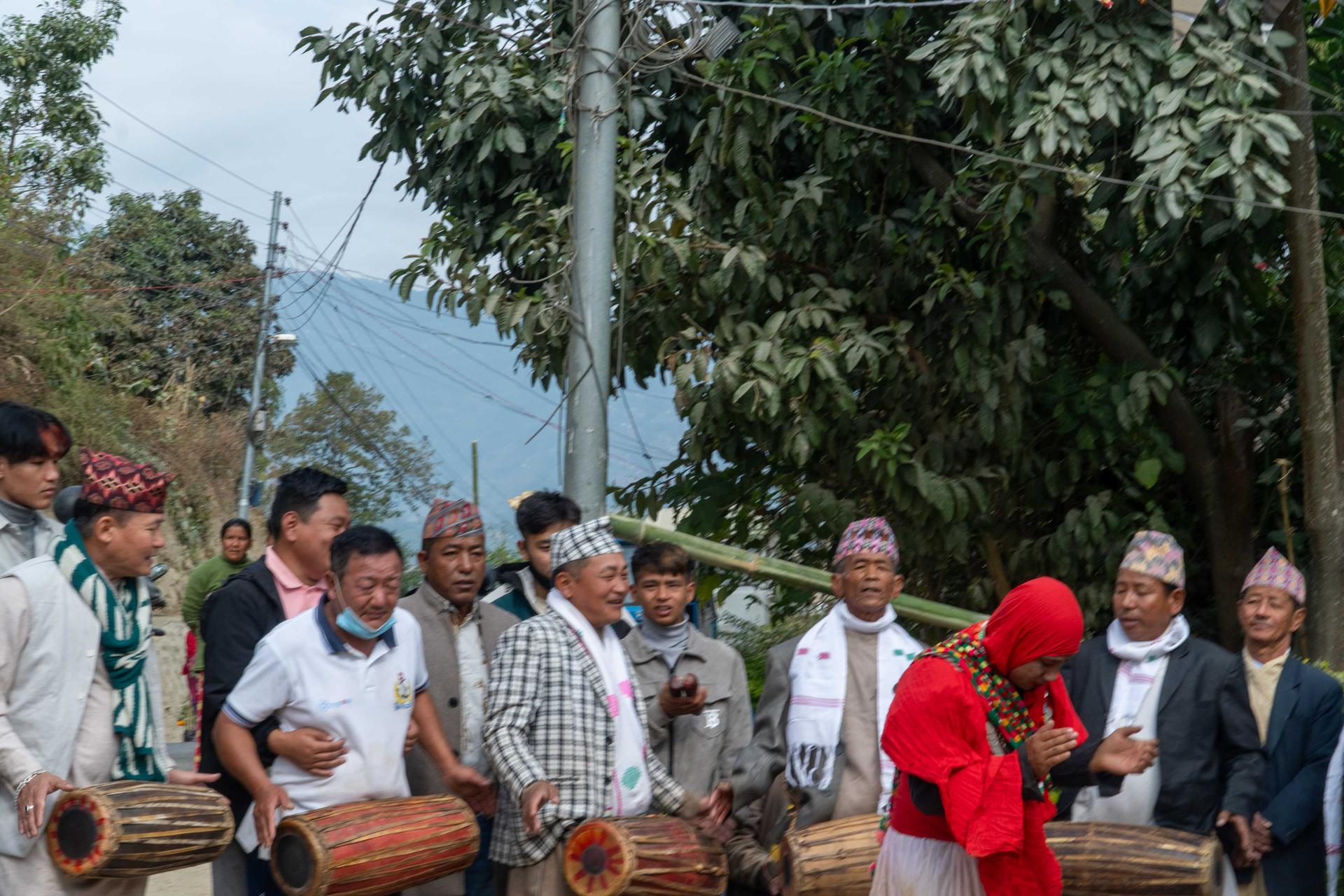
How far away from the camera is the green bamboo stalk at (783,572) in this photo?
7.40m

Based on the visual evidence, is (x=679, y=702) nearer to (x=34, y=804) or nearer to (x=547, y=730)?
(x=547, y=730)

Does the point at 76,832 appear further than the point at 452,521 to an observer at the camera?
No

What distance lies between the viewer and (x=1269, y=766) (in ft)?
17.5

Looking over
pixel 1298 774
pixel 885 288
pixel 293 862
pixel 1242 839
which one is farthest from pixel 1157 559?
pixel 885 288

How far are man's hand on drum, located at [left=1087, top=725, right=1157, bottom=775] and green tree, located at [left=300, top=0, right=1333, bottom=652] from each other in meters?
3.51

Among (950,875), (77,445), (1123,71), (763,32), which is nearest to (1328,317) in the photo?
(1123,71)

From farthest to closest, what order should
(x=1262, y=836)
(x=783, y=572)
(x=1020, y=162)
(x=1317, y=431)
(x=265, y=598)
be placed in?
(x=783, y=572) → (x=1317, y=431) → (x=1020, y=162) → (x=1262, y=836) → (x=265, y=598)

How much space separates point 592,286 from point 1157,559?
2845mm

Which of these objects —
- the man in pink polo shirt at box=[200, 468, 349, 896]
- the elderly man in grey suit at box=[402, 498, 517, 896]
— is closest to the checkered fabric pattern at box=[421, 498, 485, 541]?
the elderly man in grey suit at box=[402, 498, 517, 896]

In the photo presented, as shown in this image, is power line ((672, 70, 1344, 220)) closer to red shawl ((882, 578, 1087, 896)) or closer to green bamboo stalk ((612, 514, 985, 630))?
green bamboo stalk ((612, 514, 985, 630))

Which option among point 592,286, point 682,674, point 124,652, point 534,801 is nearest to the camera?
point 124,652

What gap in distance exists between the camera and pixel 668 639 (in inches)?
216

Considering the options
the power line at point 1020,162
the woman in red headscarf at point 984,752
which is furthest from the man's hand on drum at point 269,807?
the power line at point 1020,162

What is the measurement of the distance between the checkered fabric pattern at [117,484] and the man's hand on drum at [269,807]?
874mm
